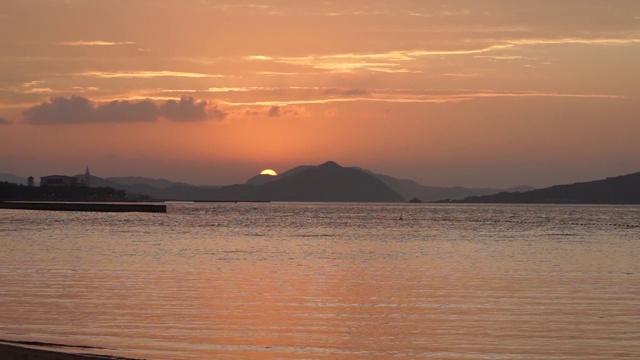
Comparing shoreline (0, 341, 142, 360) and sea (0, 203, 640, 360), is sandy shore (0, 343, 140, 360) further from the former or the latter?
sea (0, 203, 640, 360)

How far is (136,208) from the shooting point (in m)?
197

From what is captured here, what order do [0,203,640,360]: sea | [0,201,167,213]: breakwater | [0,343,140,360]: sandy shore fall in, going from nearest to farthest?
[0,343,140,360]: sandy shore → [0,203,640,360]: sea → [0,201,167,213]: breakwater

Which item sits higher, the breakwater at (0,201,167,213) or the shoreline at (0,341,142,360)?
the breakwater at (0,201,167,213)

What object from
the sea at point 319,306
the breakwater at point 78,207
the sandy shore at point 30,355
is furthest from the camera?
the breakwater at point 78,207

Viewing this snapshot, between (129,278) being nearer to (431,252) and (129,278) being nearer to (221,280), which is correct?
(221,280)

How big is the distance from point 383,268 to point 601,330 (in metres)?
22.8

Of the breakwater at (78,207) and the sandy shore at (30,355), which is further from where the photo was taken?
the breakwater at (78,207)

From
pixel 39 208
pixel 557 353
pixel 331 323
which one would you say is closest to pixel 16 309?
pixel 331 323

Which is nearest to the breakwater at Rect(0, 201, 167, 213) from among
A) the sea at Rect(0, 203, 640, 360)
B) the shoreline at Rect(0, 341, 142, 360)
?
the sea at Rect(0, 203, 640, 360)

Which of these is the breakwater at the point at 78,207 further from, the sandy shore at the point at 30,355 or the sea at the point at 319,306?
the sandy shore at the point at 30,355

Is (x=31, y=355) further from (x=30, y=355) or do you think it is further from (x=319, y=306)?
(x=319, y=306)

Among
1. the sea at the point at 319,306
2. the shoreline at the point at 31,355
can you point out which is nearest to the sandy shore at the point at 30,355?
the shoreline at the point at 31,355

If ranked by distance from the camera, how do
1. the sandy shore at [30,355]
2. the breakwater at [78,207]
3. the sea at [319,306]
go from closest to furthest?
1. the sandy shore at [30,355]
2. the sea at [319,306]
3. the breakwater at [78,207]

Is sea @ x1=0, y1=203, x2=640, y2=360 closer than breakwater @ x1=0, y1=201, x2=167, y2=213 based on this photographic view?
Yes
